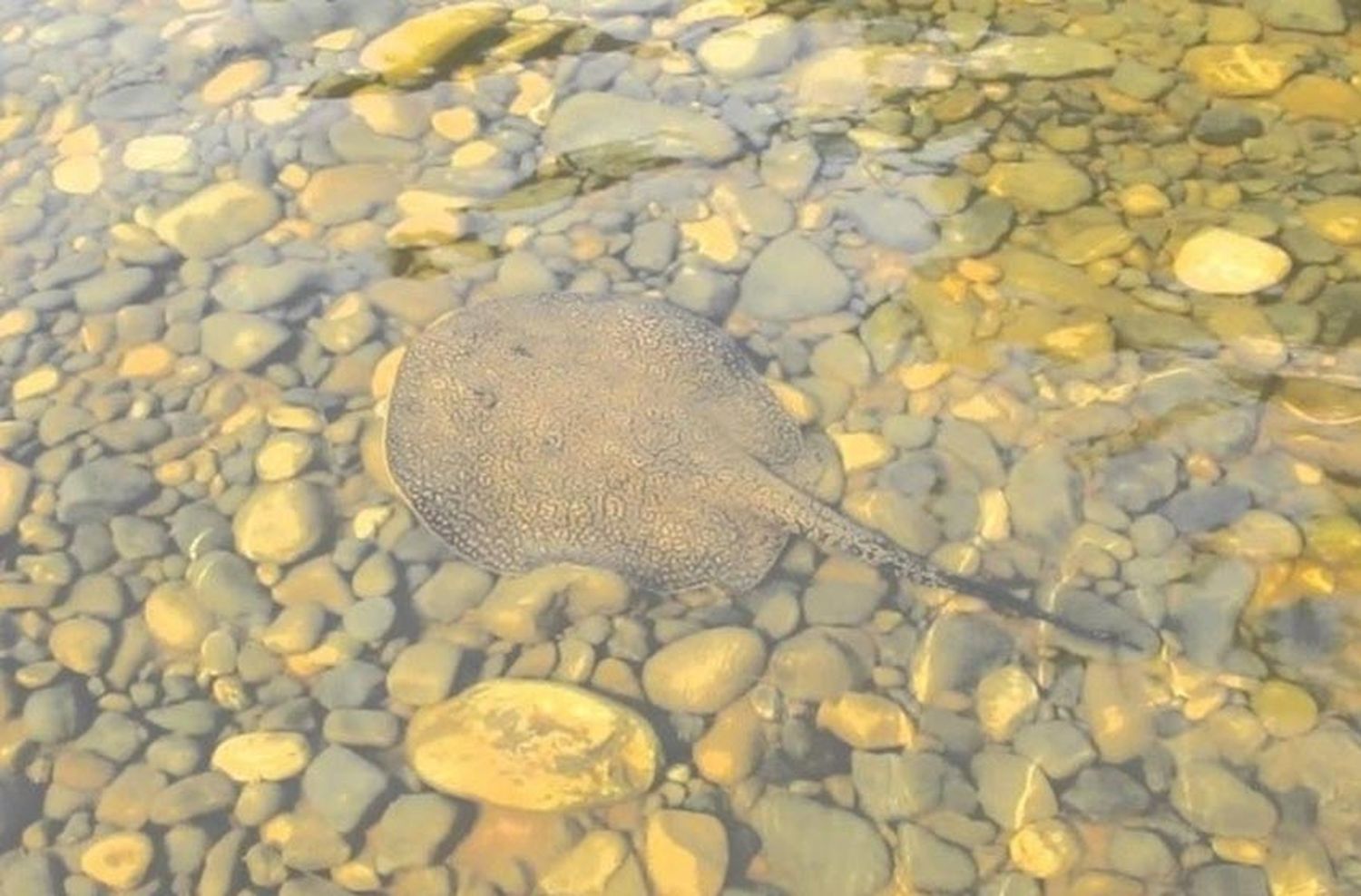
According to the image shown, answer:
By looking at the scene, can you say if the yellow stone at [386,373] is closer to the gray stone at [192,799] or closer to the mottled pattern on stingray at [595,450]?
the mottled pattern on stingray at [595,450]

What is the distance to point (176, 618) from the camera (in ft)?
13.5

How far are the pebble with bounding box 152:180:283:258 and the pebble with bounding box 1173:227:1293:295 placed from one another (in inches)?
140

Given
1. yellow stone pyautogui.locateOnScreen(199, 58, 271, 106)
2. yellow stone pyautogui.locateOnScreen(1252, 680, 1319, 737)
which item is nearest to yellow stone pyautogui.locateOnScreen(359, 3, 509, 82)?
→ yellow stone pyautogui.locateOnScreen(199, 58, 271, 106)

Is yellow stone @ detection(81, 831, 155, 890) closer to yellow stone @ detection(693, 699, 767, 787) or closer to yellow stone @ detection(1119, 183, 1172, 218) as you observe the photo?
yellow stone @ detection(693, 699, 767, 787)

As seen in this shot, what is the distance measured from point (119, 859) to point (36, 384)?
200cm

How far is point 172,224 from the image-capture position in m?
5.31

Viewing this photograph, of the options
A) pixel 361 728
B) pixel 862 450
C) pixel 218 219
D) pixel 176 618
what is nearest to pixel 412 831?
pixel 361 728

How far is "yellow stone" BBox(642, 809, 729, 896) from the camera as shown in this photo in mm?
3504

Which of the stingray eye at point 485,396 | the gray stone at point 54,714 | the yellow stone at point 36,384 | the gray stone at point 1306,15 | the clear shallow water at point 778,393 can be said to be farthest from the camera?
the gray stone at point 1306,15

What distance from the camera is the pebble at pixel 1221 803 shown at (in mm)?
3518

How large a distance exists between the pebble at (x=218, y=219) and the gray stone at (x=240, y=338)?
43 cm

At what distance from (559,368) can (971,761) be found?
5.85ft

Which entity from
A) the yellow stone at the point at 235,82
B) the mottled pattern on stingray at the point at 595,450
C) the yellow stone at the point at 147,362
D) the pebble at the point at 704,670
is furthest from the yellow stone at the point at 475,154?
the pebble at the point at 704,670

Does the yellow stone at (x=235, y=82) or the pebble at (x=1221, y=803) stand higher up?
the yellow stone at (x=235, y=82)
